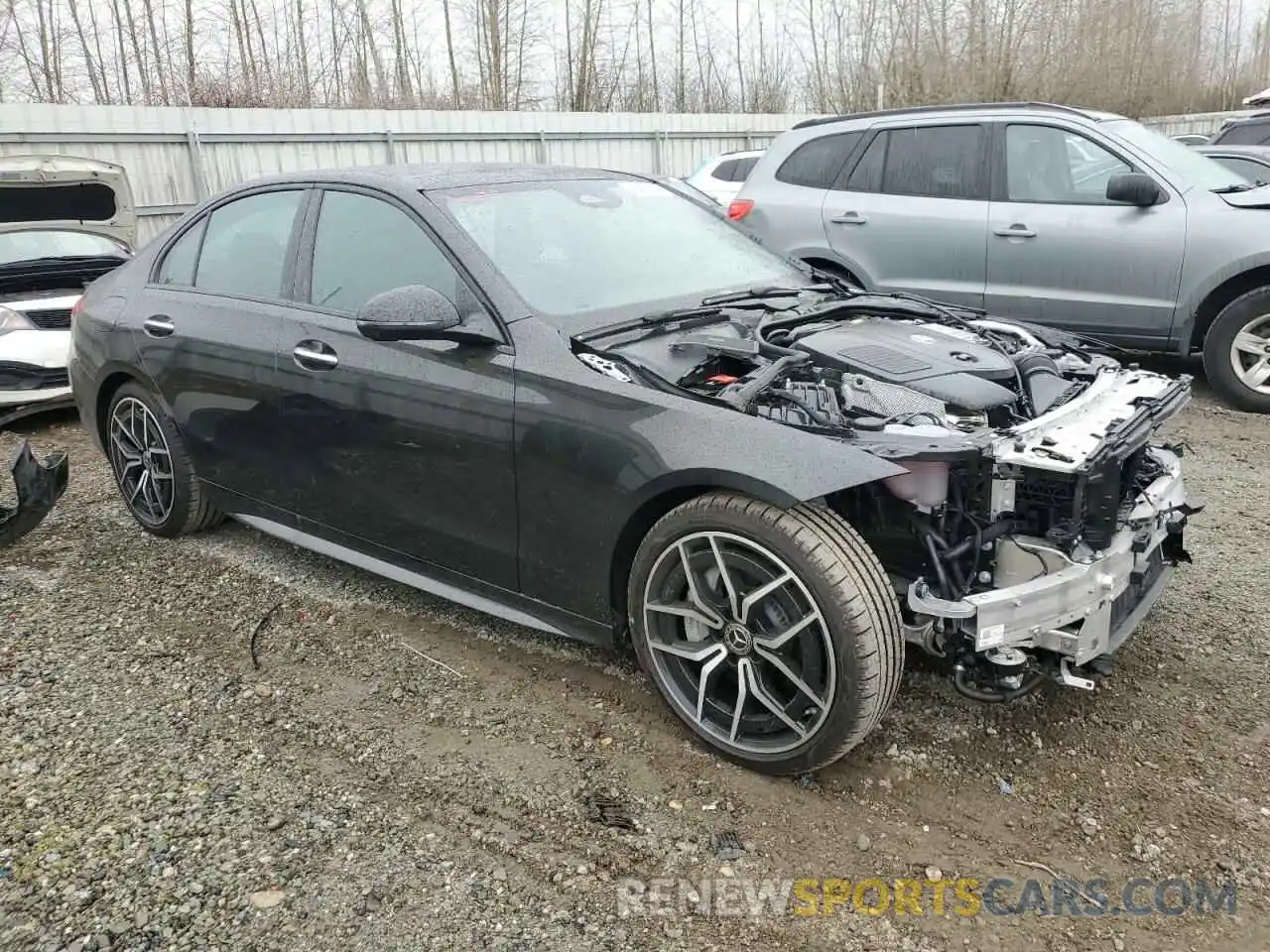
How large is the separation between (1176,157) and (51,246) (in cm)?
803

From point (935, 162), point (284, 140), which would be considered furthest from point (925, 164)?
point (284, 140)

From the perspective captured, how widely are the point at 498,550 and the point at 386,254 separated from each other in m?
1.14

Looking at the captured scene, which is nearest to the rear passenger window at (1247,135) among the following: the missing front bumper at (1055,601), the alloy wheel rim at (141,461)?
the missing front bumper at (1055,601)

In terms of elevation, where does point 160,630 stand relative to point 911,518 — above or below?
below

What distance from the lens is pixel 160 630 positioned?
3.78 meters

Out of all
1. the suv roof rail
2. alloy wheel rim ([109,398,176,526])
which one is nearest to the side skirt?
alloy wheel rim ([109,398,176,526])

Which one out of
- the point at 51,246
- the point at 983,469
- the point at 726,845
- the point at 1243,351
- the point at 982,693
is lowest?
the point at 726,845

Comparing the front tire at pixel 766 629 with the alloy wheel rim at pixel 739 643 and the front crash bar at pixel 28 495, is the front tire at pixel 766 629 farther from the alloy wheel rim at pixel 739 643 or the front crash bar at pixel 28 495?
the front crash bar at pixel 28 495

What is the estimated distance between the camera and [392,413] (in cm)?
331

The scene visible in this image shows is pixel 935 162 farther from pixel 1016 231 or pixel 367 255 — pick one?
pixel 367 255

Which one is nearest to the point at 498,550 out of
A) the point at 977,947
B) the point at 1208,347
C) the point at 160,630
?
the point at 160,630

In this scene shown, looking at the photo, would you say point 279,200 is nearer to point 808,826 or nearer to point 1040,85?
point 808,826

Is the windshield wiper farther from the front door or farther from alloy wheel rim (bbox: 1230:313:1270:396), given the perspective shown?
alloy wheel rim (bbox: 1230:313:1270:396)

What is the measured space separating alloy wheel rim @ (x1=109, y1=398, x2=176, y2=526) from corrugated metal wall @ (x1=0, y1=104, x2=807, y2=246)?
5.30m
